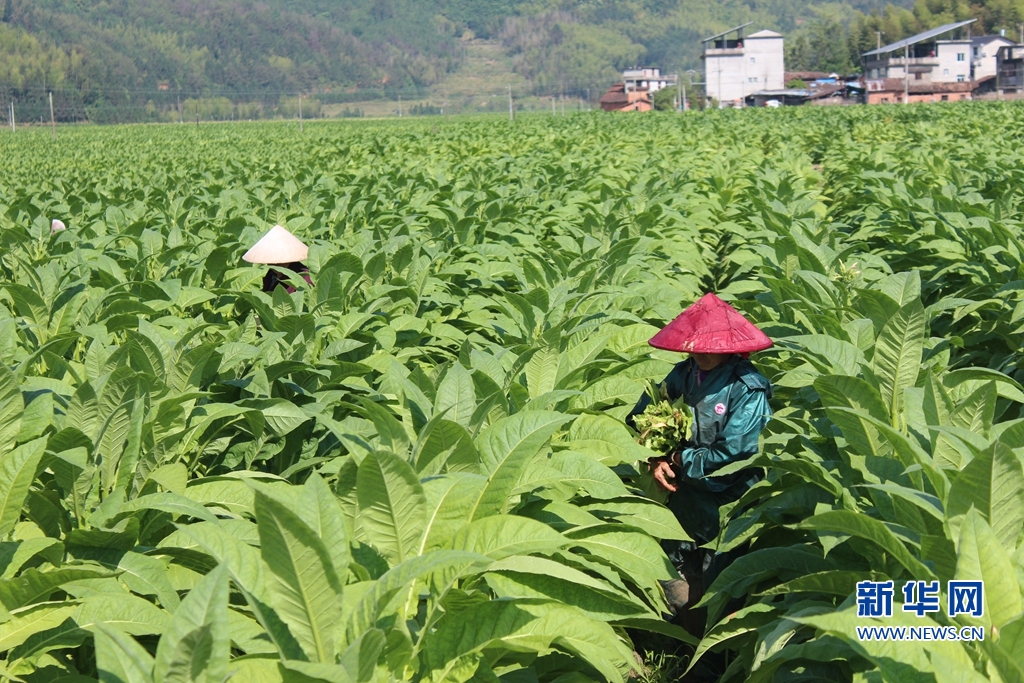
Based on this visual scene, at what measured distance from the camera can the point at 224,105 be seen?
11525cm

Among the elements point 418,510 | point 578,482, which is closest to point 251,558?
point 418,510

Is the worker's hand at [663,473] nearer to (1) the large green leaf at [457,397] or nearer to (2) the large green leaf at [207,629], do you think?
(1) the large green leaf at [457,397]

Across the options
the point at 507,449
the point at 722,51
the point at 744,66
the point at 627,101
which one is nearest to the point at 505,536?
the point at 507,449

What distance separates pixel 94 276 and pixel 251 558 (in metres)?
5.28

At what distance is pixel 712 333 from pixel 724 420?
358 millimetres

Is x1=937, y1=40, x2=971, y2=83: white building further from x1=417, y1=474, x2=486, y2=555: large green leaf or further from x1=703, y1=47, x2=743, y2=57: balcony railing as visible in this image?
x1=417, y1=474, x2=486, y2=555: large green leaf

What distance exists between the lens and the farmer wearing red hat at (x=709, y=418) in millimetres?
4156

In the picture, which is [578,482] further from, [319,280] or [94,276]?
[94,276]

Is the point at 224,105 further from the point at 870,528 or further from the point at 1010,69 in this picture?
the point at 870,528

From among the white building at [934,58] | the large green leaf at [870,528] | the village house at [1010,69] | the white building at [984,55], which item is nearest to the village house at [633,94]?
the white building at [934,58]

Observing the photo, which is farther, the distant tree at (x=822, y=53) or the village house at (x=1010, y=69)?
the distant tree at (x=822, y=53)

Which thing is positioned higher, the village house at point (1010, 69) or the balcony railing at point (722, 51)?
the balcony railing at point (722, 51)

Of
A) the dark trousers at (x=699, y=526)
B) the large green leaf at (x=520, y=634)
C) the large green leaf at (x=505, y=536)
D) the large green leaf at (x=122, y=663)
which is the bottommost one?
the dark trousers at (x=699, y=526)

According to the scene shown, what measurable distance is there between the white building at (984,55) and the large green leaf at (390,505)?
105093 mm
